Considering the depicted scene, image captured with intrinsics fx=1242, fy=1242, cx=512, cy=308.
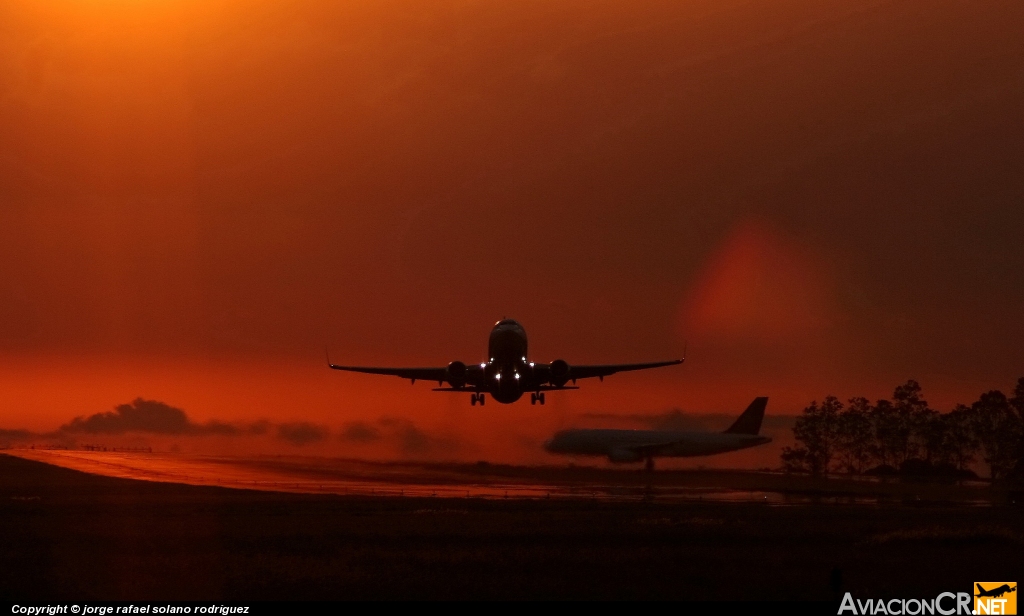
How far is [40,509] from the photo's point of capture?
63.7 metres

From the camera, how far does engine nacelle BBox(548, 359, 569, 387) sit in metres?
77.1

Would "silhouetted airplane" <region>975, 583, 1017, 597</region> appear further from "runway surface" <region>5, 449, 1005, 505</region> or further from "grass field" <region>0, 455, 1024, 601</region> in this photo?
"runway surface" <region>5, 449, 1005, 505</region>

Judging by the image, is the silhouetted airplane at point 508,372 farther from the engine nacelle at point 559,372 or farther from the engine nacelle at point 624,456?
the engine nacelle at point 624,456

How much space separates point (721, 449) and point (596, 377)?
6683 centimetres

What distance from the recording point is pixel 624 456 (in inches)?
5394

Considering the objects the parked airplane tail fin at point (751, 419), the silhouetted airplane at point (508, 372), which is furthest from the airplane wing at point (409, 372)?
the parked airplane tail fin at point (751, 419)

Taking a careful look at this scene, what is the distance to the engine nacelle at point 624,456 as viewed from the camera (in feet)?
449

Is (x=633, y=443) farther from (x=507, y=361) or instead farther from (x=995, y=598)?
(x=995, y=598)

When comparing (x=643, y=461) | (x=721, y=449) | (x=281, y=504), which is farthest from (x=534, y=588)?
(x=721, y=449)

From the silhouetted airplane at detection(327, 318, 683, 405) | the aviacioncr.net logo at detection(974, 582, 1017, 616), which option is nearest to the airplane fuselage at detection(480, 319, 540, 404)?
the silhouetted airplane at detection(327, 318, 683, 405)

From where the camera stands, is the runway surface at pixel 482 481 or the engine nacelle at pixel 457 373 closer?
the engine nacelle at pixel 457 373

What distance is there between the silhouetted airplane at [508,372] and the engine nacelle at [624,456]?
167 ft

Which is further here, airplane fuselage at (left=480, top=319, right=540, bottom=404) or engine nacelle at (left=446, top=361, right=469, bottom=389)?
engine nacelle at (left=446, top=361, right=469, bottom=389)

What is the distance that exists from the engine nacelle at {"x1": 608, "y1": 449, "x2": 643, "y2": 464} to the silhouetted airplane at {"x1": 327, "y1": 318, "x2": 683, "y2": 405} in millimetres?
51008
